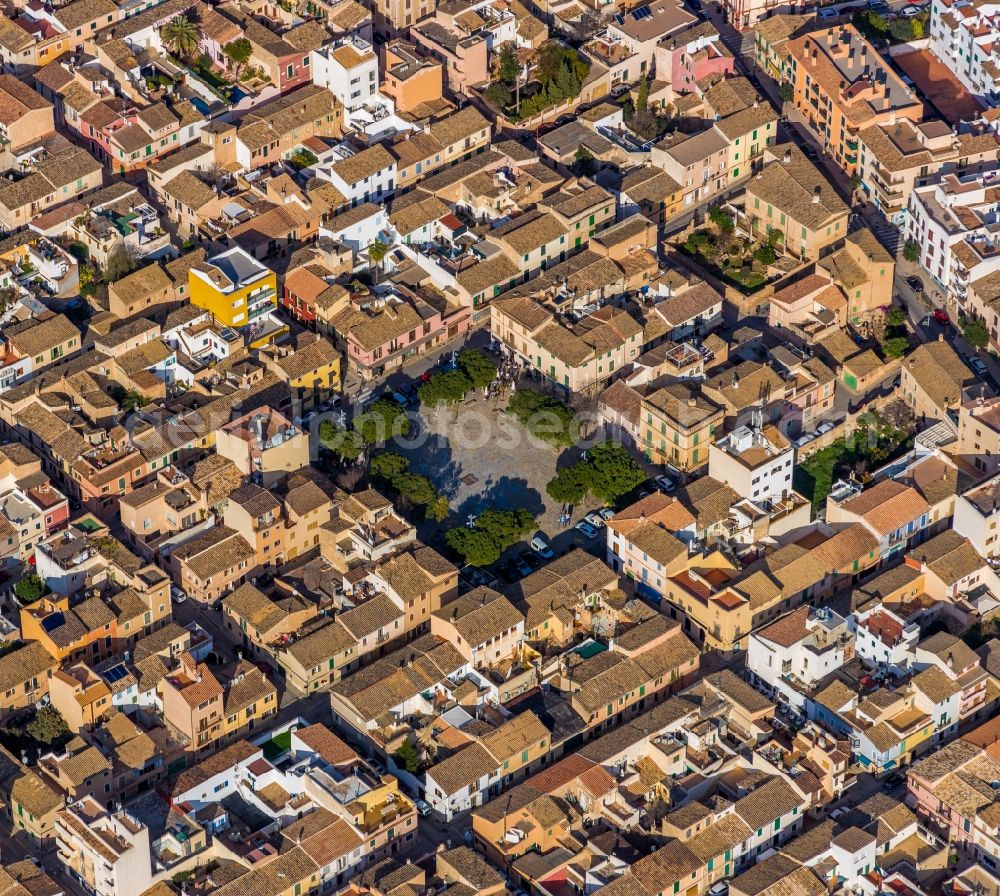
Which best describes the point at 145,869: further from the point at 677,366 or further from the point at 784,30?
the point at 784,30

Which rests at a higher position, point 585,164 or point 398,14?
point 398,14

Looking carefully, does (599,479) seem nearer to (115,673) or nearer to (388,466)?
(388,466)

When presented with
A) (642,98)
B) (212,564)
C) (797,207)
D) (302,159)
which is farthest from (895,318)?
(212,564)

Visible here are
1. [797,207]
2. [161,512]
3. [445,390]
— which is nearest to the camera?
[161,512]

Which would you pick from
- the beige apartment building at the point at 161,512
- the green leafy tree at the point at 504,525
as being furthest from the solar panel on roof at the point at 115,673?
the green leafy tree at the point at 504,525

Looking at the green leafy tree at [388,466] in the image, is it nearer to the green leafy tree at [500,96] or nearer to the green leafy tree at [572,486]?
the green leafy tree at [572,486]

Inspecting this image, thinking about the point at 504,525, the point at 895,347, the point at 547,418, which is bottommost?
the point at 504,525
